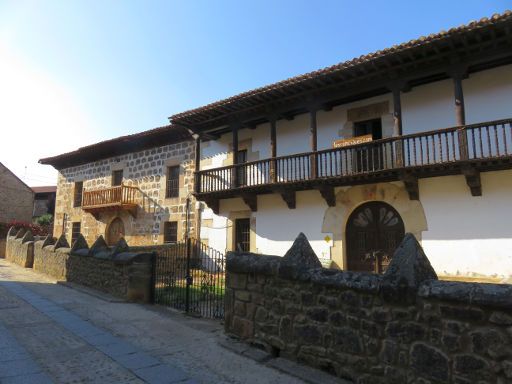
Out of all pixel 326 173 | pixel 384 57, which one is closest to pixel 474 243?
pixel 326 173

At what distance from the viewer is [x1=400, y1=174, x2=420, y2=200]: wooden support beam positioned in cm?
849

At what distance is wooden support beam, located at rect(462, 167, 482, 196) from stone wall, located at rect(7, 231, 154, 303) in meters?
6.60

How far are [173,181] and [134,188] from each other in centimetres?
222

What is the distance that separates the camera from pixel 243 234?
12.5 metres

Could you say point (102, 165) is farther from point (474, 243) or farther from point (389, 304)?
point (389, 304)

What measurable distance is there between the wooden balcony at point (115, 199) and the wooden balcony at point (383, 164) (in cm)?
512

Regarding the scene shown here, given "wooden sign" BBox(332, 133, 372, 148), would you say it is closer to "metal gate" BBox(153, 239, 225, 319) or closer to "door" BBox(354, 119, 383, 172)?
"door" BBox(354, 119, 383, 172)

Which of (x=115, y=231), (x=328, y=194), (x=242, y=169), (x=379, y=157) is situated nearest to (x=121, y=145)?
(x=115, y=231)

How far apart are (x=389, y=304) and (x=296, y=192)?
26.1ft

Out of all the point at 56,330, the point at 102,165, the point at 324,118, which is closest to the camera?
the point at 56,330

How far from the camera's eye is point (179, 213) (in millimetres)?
14602

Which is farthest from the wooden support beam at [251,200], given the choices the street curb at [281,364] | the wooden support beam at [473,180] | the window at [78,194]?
the window at [78,194]

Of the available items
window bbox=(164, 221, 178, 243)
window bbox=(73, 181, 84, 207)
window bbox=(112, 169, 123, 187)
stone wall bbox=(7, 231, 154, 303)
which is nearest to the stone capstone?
stone wall bbox=(7, 231, 154, 303)

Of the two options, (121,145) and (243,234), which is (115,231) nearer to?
(121,145)
